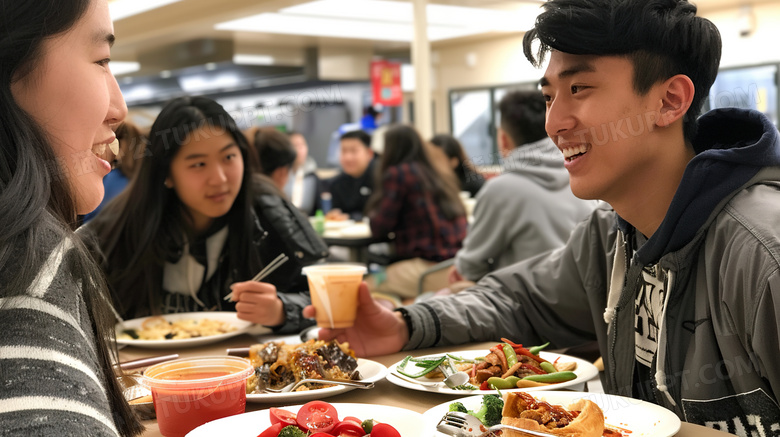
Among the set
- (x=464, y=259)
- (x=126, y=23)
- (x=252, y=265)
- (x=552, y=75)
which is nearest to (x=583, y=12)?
(x=552, y=75)

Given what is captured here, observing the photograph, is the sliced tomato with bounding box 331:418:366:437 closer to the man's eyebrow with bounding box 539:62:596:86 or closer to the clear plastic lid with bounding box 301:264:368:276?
the clear plastic lid with bounding box 301:264:368:276

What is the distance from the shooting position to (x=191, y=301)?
2.57 metres

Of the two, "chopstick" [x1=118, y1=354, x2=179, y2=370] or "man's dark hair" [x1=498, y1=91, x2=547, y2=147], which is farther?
"man's dark hair" [x1=498, y1=91, x2=547, y2=147]

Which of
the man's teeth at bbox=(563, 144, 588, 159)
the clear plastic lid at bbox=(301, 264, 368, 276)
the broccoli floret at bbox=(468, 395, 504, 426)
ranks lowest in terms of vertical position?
the broccoli floret at bbox=(468, 395, 504, 426)

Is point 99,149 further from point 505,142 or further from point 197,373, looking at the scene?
point 505,142

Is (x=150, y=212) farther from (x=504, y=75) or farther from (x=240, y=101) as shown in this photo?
(x=240, y=101)

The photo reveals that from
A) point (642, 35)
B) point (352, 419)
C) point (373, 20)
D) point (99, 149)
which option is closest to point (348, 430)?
point (352, 419)

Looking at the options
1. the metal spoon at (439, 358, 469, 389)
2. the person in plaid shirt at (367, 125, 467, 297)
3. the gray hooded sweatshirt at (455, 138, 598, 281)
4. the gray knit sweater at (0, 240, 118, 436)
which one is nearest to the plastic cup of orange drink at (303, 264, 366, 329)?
the metal spoon at (439, 358, 469, 389)

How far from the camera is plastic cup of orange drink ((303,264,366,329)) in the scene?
1.72 m

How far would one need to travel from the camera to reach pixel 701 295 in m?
1.38

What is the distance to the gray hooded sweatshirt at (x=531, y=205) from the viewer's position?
3586mm

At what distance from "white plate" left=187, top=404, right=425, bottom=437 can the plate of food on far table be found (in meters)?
0.19

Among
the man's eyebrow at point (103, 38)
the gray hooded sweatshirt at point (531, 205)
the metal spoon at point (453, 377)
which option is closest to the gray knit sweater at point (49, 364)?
the man's eyebrow at point (103, 38)

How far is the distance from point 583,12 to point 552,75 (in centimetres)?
15
